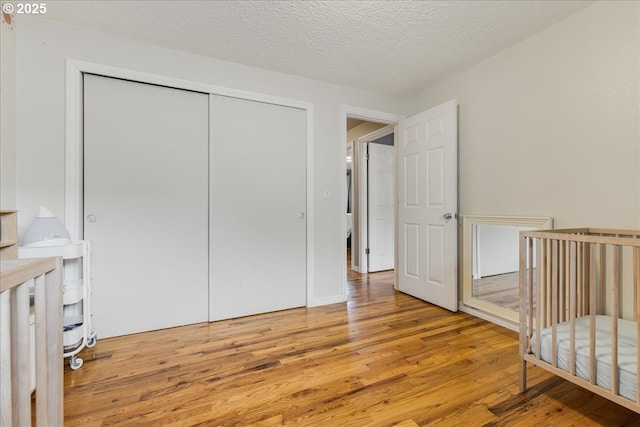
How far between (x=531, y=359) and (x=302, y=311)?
1702 mm

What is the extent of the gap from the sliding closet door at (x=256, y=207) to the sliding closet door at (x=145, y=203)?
0.12 m

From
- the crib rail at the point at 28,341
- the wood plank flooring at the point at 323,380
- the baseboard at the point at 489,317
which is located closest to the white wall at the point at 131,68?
the wood plank flooring at the point at 323,380

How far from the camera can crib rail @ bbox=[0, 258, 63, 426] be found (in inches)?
25.6

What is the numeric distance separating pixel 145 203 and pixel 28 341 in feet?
5.16

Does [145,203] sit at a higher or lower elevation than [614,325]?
higher

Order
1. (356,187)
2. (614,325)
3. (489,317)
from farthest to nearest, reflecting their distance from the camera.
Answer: (356,187), (489,317), (614,325)

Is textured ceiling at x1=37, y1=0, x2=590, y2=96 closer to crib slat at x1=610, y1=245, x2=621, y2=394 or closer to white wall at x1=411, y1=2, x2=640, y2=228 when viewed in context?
white wall at x1=411, y1=2, x2=640, y2=228

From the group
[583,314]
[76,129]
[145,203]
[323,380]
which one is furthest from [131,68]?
[583,314]

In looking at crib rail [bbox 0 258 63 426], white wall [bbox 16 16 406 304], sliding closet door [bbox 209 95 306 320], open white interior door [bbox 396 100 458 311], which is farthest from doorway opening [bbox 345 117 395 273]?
crib rail [bbox 0 258 63 426]

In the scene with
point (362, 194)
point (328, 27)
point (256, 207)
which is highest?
point (328, 27)

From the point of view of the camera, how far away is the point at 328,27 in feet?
6.30

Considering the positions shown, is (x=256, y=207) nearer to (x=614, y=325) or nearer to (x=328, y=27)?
(x=328, y=27)

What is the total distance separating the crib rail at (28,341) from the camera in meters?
0.65

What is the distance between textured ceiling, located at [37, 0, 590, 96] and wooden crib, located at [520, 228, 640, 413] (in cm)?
144
